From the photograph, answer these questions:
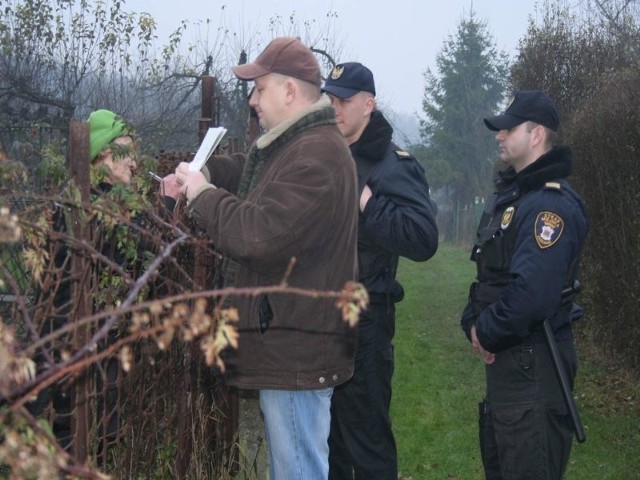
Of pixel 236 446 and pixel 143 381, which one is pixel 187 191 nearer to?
pixel 143 381

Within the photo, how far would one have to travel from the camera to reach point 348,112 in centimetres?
427

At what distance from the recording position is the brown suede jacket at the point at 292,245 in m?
2.85

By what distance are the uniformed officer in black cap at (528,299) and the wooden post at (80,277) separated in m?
1.66

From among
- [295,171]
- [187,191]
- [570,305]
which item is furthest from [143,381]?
[570,305]

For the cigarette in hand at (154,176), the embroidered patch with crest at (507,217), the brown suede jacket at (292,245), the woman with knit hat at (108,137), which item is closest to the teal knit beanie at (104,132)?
the woman with knit hat at (108,137)

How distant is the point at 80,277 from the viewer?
2.56m

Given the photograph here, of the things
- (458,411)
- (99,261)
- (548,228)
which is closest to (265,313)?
(99,261)

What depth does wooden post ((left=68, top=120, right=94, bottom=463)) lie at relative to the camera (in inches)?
99.2

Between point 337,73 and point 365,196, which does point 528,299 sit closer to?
point 365,196

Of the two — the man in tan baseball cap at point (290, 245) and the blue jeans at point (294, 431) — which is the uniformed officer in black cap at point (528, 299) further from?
the blue jeans at point (294, 431)

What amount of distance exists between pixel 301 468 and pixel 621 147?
5335 mm

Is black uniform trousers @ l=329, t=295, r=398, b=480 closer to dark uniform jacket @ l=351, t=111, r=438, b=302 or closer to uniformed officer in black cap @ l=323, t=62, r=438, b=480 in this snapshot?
uniformed officer in black cap @ l=323, t=62, r=438, b=480

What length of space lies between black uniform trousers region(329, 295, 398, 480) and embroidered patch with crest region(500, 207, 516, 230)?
71 centimetres

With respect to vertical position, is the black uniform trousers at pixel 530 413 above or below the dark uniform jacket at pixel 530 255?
below
